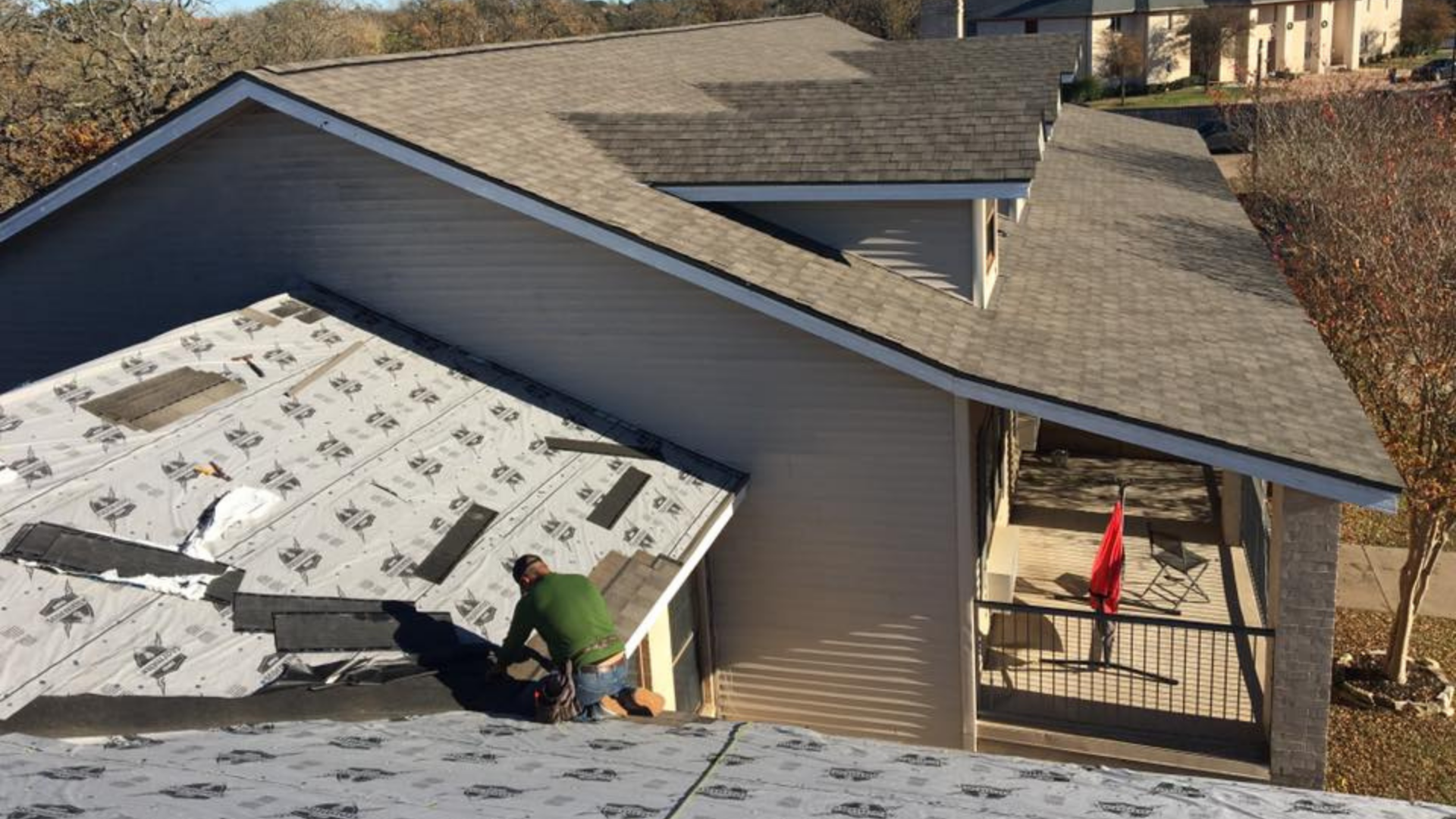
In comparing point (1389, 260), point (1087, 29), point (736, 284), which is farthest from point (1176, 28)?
point (736, 284)

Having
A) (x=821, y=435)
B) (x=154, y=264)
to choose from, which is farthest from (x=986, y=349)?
(x=154, y=264)

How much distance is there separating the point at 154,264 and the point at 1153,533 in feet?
43.6

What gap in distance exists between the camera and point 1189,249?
1694 cm

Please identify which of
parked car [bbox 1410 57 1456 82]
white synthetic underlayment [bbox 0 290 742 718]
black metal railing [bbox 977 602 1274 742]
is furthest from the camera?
parked car [bbox 1410 57 1456 82]

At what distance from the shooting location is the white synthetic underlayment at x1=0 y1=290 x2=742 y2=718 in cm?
708

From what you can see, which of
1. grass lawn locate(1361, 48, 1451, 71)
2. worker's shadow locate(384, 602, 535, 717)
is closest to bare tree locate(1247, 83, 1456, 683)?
worker's shadow locate(384, 602, 535, 717)

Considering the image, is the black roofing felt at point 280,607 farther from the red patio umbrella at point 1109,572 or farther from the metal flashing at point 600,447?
the red patio umbrella at point 1109,572

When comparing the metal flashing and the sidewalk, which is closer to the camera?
the metal flashing

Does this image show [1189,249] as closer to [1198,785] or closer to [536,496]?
[536,496]

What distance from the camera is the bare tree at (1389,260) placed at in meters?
13.0

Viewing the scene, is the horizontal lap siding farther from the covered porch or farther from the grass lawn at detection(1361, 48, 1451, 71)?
the grass lawn at detection(1361, 48, 1451, 71)

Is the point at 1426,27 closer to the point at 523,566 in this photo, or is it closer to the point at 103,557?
the point at 523,566

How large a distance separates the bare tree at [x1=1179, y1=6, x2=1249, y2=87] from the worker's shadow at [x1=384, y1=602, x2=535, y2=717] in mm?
64368

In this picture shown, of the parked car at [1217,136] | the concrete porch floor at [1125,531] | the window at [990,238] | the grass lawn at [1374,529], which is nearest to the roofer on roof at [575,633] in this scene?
the window at [990,238]
